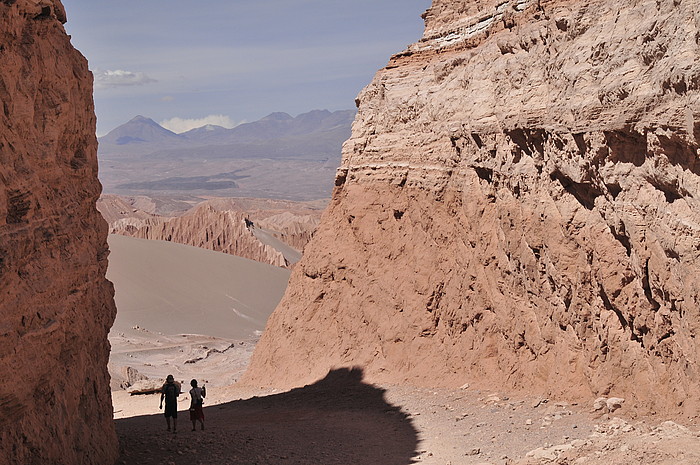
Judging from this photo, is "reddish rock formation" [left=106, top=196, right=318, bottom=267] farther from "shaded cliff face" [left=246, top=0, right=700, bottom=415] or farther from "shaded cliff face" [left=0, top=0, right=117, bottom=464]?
"shaded cliff face" [left=0, top=0, right=117, bottom=464]

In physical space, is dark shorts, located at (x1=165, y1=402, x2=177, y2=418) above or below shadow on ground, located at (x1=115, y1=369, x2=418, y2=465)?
above

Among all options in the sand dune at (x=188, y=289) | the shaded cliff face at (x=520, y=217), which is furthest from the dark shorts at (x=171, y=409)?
the sand dune at (x=188, y=289)

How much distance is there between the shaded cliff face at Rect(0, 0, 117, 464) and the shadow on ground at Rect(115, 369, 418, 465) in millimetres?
1154

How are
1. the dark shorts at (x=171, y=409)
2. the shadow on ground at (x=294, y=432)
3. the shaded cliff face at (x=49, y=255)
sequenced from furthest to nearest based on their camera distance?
the dark shorts at (x=171, y=409), the shadow on ground at (x=294, y=432), the shaded cliff face at (x=49, y=255)

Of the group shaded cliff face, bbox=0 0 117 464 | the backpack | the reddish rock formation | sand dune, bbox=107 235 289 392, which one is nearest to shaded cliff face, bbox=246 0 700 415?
the backpack

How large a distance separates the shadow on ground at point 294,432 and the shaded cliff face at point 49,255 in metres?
1.15

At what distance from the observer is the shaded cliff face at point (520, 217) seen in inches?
332

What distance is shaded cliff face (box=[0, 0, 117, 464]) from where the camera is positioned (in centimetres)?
700

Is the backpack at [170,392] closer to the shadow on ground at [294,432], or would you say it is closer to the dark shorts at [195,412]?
the dark shorts at [195,412]

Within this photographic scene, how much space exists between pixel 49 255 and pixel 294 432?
4810 millimetres

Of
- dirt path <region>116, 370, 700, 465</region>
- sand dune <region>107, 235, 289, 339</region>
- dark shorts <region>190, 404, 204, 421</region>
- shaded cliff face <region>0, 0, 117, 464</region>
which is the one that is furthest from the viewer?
sand dune <region>107, 235, 289, 339</region>

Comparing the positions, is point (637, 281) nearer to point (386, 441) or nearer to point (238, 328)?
point (386, 441)

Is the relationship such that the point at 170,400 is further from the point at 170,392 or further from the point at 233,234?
the point at 233,234

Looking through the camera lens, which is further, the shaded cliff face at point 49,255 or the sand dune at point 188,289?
the sand dune at point 188,289
